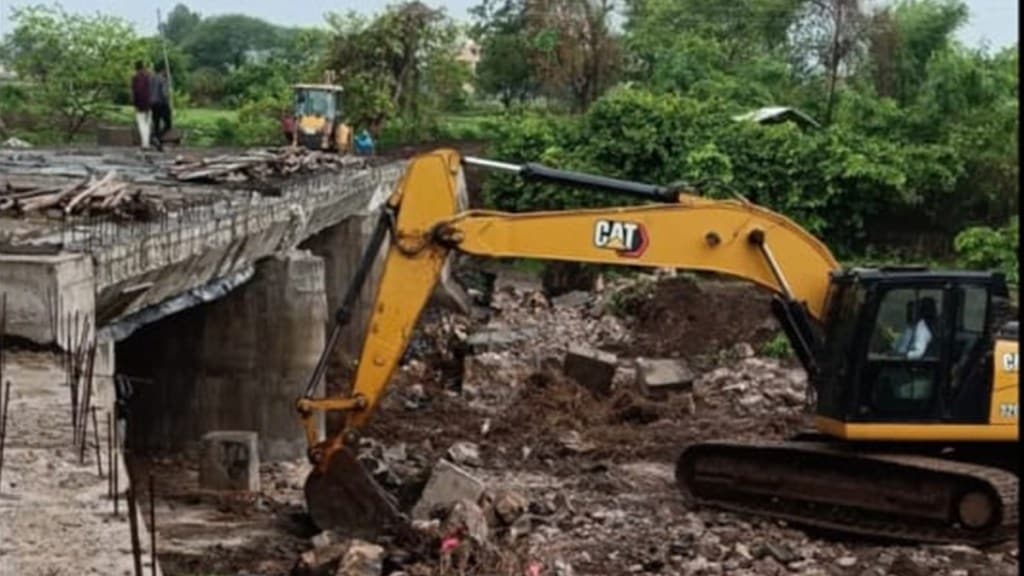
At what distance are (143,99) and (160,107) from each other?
1112mm

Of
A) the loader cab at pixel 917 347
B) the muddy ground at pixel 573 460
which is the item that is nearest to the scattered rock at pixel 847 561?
the muddy ground at pixel 573 460

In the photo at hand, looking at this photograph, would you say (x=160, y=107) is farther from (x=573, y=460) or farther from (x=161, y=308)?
(x=573, y=460)

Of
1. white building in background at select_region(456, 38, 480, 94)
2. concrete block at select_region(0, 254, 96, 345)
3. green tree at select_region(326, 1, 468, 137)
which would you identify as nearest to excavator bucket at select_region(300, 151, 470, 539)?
concrete block at select_region(0, 254, 96, 345)

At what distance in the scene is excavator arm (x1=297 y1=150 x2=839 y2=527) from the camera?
15.3 metres

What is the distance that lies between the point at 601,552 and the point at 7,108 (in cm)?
4183

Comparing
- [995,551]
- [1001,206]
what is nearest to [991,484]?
[995,551]

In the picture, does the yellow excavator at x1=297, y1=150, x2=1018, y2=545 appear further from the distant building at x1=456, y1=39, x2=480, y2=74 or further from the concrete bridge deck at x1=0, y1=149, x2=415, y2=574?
the distant building at x1=456, y1=39, x2=480, y2=74

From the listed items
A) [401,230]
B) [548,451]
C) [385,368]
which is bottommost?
[548,451]

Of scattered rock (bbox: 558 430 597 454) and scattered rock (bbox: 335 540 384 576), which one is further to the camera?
scattered rock (bbox: 558 430 597 454)

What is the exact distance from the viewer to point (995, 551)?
14203 mm

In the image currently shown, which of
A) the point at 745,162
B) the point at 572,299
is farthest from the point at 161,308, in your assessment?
the point at 745,162

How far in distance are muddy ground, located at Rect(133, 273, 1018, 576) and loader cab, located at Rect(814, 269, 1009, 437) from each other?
43.7 inches

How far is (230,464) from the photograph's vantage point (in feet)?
62.4

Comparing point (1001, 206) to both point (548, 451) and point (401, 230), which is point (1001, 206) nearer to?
point (548, 451)
